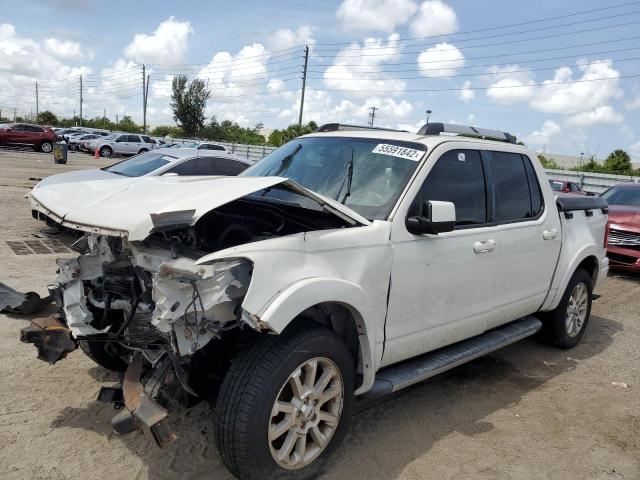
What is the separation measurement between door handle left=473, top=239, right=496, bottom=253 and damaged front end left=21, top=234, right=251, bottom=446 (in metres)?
1.84

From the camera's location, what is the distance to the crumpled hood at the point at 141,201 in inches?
110

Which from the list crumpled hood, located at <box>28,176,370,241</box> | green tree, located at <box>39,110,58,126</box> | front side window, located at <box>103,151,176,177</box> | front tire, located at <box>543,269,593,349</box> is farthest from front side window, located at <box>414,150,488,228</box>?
green tree, located at <box>39,110,58,126</box>

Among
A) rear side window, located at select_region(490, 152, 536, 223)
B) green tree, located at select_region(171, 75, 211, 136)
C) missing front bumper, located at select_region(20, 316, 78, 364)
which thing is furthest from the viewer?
green tree, located at select_region(171, 75, 211, 136)

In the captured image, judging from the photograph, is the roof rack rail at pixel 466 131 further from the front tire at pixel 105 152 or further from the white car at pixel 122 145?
the front tire at pixel 105 152

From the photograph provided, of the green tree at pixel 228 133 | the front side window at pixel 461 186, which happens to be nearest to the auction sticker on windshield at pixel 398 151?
the front side window at pixel 461 186

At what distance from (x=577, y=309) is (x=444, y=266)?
269 centimetres

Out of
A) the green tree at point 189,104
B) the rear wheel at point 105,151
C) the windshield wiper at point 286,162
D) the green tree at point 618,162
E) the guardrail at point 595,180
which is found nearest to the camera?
the windshield wiper at point 286,162

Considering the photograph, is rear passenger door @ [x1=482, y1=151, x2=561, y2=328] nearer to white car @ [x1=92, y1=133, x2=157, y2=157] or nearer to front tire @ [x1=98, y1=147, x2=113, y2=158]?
white car @ [x1=92, y1=133, x2=157, y2=157]

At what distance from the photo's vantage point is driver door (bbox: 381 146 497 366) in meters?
3.39

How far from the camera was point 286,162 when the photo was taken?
4281 mm

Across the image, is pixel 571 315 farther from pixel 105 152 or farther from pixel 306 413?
pixel 105 152

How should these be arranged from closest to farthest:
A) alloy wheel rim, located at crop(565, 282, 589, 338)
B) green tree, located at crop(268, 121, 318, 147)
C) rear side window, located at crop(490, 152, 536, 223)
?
rear side window, located at crop(490, 152, 536, 223)
alloy wheel rim, located at crop(565, 282, 589, 338)
green tree, located at crop(268, 121, 318, 147)

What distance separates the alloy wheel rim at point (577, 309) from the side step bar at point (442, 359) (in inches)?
31.6

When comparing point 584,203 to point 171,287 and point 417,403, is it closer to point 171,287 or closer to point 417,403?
point 417,403
